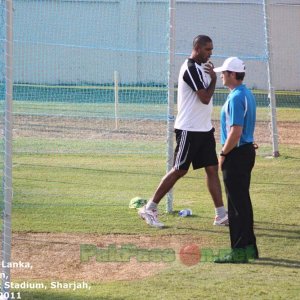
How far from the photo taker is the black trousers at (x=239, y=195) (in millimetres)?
8156

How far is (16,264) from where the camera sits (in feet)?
26.6

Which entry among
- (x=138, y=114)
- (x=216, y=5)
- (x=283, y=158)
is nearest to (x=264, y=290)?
(x=283, y=158)

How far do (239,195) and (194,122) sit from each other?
5.05ft

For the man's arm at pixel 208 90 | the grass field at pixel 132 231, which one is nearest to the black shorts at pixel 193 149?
the man's arm at pixel 208 90

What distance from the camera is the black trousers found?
26.8 ft

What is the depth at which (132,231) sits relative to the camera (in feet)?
31.0

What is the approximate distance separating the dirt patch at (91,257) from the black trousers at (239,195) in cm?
67

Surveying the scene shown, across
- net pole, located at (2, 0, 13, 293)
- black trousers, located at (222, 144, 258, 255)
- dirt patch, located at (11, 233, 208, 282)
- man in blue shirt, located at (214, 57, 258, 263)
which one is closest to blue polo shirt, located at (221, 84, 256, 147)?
man in blue shirt, located at (214, 57, 258, 263)

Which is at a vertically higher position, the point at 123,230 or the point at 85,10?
the point at 85,10

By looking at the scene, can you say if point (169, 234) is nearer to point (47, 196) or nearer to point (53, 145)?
point (47, 196)

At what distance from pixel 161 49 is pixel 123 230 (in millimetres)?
17230
